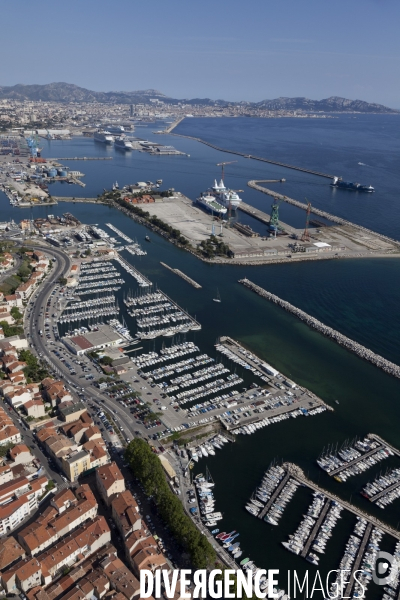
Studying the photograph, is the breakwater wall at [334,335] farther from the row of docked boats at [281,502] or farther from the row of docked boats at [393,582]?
the row of docked boats at [393,582]

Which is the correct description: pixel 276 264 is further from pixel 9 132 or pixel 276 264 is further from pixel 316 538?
pixel 9 132

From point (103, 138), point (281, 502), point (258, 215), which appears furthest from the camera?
point (103, 138)

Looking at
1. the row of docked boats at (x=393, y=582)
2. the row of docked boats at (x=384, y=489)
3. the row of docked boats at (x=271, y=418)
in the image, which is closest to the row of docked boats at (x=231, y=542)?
the row of docked boats at (x=393, y=582)

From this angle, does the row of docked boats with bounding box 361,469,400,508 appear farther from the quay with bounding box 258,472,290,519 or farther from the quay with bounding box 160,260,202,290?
the quay with bounding box 160,260,202,290

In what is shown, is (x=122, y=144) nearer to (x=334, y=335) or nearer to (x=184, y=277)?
(x=184, y=277)

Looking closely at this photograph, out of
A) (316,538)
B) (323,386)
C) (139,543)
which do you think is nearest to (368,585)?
(316,538)

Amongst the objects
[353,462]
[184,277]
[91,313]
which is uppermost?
[184,277]

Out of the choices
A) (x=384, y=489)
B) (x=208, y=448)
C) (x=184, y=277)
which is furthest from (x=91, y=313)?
(x=384, y=489)
